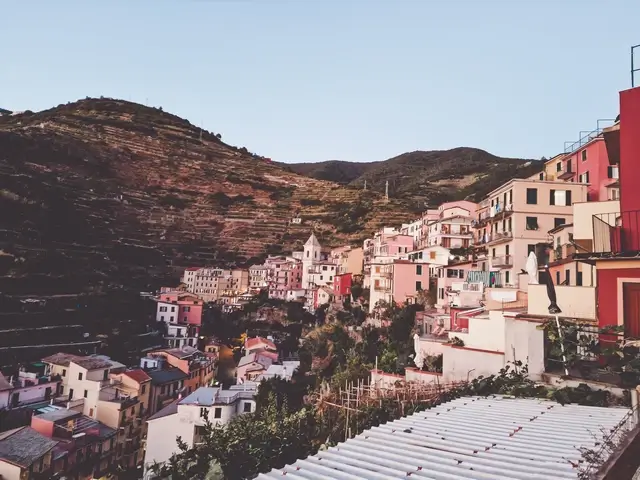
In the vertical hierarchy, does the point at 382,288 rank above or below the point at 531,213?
below

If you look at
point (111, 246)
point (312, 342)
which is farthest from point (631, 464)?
point (111, 246)

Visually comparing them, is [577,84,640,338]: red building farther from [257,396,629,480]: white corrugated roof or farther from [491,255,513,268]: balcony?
[491,255,513,268]: balcony

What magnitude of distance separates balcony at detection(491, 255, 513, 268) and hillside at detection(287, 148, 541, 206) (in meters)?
54.8

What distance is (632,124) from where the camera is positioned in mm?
→ 10375

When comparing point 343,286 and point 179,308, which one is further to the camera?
point 179,308

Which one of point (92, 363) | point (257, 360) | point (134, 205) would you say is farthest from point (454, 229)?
point (134, 205)

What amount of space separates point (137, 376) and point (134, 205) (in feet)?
232

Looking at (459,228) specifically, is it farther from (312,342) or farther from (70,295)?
(70,295)

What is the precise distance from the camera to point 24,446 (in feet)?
77.2

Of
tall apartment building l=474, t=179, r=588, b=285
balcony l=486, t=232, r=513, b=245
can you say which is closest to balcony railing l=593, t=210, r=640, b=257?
tall apartment building l=474, t=179, r=588, b=285

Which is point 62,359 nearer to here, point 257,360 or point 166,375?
point 166,375

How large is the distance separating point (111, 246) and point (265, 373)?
4709 cm

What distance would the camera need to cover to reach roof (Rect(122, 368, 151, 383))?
114ft

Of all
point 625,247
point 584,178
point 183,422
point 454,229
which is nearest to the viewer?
point 625,247
